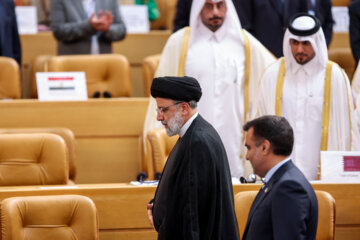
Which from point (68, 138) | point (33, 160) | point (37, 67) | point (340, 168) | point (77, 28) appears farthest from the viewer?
point (37, 67)

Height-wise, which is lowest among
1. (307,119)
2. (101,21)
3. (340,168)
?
A: (340,168)

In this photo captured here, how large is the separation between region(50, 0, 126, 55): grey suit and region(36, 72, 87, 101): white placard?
2.67 ft

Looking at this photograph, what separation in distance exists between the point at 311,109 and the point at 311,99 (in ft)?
0.22

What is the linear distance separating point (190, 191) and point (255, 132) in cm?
38

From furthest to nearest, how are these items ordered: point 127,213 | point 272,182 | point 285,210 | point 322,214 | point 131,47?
point 131,47 → point 127,213 → point 322,214 → point 272,182 → point 285,210

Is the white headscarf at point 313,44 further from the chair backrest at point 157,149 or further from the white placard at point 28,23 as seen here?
the white placard at point 28,23

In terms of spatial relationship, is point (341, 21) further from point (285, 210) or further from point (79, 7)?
point (285, 210)

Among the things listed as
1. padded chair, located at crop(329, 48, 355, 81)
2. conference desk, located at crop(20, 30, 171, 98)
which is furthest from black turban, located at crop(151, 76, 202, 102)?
conference desk, located at crop(20, 30, 171, 98)

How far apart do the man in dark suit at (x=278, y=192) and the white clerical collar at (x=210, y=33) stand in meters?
2.29

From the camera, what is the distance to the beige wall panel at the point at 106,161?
246 inches

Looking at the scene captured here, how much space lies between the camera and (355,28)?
6684 mm

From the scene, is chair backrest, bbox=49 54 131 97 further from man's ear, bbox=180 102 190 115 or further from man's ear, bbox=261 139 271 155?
man's ear, bbox=261 139 271 155

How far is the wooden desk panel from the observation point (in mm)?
6227

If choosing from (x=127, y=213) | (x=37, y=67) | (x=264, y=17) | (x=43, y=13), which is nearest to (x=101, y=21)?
(x=37, y=67)
